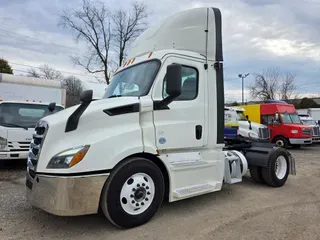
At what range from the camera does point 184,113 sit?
4586mm

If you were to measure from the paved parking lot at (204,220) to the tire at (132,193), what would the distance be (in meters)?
0.17

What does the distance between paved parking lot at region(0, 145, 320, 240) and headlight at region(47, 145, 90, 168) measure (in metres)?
1.01

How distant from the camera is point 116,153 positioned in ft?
12.4

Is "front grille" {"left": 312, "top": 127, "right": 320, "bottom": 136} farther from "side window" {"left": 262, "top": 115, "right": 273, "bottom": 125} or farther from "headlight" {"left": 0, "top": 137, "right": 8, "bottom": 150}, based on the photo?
"headlight" {"left": 0, "top": 137, "right": 8, "bottom": 150}

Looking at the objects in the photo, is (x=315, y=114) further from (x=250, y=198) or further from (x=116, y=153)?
(x=116, y=153)

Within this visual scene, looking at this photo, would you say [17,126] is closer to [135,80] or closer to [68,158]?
[135,80]

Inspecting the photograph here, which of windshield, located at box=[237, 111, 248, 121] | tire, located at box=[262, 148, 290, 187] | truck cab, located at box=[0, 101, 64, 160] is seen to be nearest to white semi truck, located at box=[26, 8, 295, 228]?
tire, located at box=[262, 148, 290, 187]

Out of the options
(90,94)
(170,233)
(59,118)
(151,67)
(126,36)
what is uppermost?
(126,36)

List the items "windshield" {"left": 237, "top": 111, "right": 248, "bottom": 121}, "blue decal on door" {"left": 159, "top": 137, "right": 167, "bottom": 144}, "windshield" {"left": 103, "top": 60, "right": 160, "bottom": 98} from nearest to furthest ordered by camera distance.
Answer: "blue decal on door" {"left": 159, "top": 137, "right": 167, "bottom": 144} < "windshield" {"left": 103, "top": 60, "right": 160, "bottom": 98} < "windshield" {"left": 237, "top": 111, "right": 248, "bottom": 121}

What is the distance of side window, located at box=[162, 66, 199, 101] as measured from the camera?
470 centimetres

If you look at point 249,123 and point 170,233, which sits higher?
point 249,123

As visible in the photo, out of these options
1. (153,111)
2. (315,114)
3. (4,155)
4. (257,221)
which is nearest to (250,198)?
(257,221)

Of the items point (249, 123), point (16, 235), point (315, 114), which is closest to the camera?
point (16, 235)

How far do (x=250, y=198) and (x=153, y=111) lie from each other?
9.32 feet
